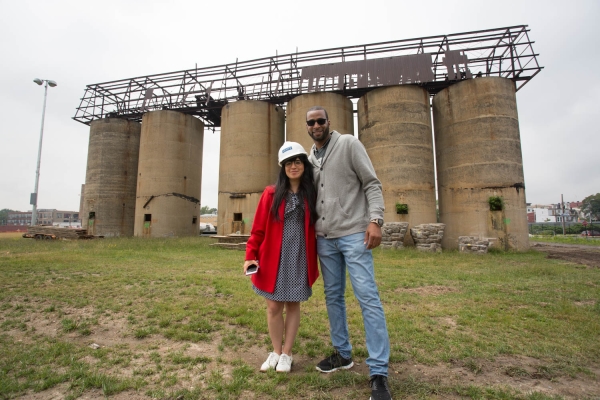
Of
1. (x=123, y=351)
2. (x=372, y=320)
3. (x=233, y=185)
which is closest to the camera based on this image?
(x=372, y=320)

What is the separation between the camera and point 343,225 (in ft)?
8.35

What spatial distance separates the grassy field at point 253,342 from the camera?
2320mm

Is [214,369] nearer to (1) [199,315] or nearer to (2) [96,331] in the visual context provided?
(1) [199,315]

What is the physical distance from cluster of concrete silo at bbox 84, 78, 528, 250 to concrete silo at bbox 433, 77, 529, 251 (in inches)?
2.1

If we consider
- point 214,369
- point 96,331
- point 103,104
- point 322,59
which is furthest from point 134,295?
point 103,104

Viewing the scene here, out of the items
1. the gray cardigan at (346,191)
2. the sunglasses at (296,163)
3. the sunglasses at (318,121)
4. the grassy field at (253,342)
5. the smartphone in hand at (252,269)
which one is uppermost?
the sunglasses at (318,121)

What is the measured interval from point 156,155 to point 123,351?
2199cm

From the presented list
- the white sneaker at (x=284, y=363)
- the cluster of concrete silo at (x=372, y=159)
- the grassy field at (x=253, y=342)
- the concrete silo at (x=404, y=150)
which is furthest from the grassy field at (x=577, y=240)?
the white sneaker at (x=284, y=363)

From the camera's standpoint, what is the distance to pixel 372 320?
234cm

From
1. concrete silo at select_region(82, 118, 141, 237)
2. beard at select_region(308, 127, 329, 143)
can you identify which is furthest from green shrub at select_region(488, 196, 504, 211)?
concrete silo at select_region(82, 118, 141, 237)

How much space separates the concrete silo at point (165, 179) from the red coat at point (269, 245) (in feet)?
70.0

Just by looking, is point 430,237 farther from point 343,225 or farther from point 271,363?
point 271,363

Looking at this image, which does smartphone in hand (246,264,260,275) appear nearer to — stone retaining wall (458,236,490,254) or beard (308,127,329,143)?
beard (308,127,329,143)

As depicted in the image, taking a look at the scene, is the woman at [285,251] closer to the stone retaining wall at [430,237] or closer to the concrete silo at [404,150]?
the stone retaining wall at [430,237]
